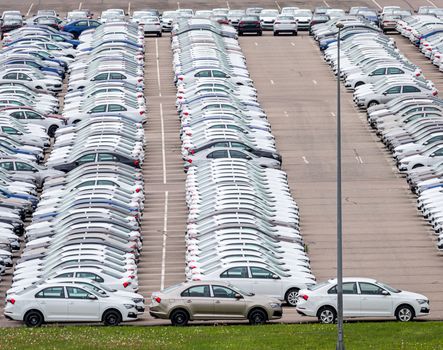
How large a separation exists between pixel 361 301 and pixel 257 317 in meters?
3.32

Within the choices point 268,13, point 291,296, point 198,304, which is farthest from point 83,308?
point 268,13

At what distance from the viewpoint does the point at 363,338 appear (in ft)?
173

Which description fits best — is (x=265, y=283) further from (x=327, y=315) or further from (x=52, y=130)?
(x=52, y=130)

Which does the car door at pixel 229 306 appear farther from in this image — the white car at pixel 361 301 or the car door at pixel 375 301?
the car door at pixel 375 301

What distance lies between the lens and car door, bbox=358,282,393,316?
57.3m

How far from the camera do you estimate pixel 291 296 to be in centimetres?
6075

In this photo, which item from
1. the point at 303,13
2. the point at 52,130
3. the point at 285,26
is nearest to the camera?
the point at 52,130

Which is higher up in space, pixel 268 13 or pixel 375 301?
pixel 268 13

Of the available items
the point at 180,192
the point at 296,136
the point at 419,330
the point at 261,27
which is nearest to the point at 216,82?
the point at 296,136

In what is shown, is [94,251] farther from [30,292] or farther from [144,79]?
[144,79]

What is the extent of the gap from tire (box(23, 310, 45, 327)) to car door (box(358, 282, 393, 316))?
10.2m

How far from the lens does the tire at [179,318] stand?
187 feet

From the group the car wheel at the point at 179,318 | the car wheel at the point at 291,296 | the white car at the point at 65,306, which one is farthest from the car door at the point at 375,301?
the white car at the point at 65,306

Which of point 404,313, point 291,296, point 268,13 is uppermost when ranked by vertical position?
point 268,13
